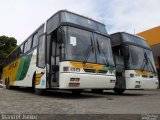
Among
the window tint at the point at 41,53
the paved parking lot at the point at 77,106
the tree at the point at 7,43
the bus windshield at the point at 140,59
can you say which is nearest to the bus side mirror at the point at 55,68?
the window tint at the point at 41,53

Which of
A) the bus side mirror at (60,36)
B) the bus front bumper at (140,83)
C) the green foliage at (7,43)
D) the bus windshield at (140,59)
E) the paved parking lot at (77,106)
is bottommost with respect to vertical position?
the paved parking lot at (77,106)

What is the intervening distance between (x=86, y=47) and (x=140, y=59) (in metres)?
3.61

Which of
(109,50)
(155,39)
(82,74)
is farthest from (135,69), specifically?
(155,39)

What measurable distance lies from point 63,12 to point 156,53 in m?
22.6

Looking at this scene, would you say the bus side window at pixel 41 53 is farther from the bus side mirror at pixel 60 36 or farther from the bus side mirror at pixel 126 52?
the bus side mirror at pixel 126 52

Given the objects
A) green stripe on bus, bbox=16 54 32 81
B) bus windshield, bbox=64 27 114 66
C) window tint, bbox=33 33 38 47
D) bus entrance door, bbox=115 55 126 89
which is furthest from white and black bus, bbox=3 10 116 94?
green stripe on bus, bbox=16 54 32 81

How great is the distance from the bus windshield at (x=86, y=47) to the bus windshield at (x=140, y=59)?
167 centimetres

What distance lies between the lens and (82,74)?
8641mm

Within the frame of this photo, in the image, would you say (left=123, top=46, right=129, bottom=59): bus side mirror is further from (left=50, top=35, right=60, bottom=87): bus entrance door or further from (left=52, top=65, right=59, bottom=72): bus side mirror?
(left=52, top=65, right=59, bottom=72): bus side mirror

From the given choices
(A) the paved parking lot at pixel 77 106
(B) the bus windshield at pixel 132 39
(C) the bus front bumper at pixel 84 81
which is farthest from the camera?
(B) the bus windshield at pixel 132 39

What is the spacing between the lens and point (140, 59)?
11.7m

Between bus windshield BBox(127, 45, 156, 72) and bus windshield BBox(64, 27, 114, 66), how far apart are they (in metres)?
1.67

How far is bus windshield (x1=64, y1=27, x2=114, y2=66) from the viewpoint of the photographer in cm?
867

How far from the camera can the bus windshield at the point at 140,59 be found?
11.3 meters
